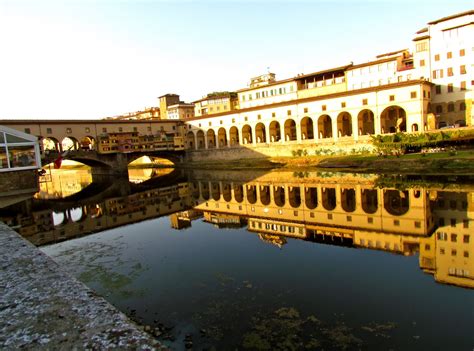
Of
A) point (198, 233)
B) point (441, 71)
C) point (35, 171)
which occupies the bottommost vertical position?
point (198, 233)

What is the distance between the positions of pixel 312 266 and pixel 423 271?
3.94m

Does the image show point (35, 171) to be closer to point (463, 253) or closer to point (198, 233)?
point (198, 233)

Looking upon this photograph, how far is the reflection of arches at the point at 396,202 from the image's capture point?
21503 mm

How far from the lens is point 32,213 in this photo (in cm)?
3081

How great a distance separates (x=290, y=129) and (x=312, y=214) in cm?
4281

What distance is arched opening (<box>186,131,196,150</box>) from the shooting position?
79.1 metres

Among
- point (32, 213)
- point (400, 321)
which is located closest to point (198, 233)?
point (400, 321)

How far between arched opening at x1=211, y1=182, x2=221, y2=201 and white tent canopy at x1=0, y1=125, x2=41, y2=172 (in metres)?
15.6

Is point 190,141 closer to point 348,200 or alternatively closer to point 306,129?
point 306,129

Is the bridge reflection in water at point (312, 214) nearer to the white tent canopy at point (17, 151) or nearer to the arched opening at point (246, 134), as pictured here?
the white tent canopy at point (17, 151)

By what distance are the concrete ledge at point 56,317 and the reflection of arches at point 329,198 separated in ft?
65.4

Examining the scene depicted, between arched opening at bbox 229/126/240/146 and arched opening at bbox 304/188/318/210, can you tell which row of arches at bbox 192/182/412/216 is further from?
arched opening at bbox 229/126/240/146

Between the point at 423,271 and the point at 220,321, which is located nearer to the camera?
the point at 220,321

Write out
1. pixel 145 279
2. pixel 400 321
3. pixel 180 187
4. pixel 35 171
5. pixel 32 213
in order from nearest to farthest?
pixel 400 321 → pixel 145 279 → pixel 35 171 → pixel 32 213 → pixel 180 187
